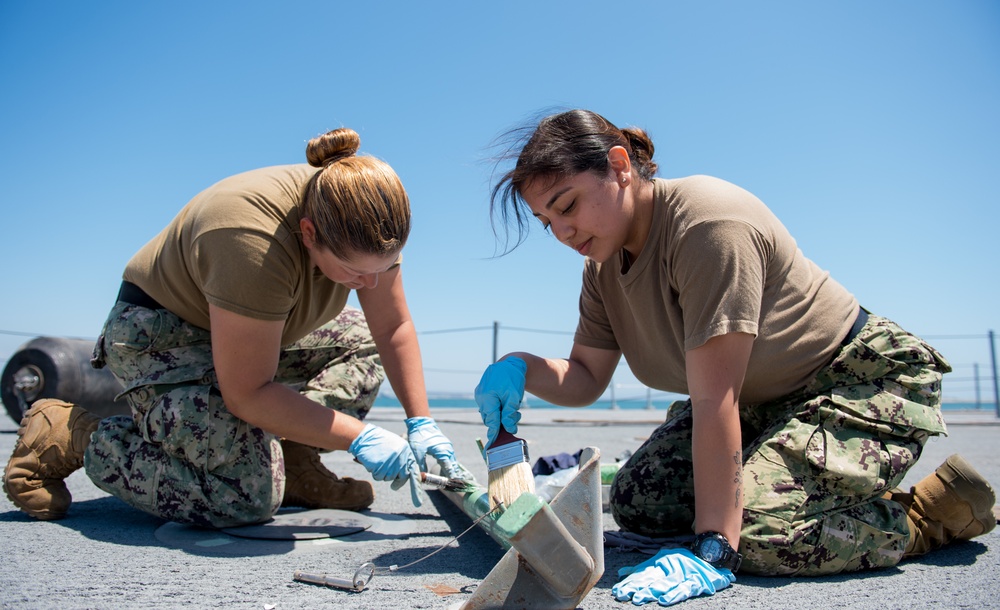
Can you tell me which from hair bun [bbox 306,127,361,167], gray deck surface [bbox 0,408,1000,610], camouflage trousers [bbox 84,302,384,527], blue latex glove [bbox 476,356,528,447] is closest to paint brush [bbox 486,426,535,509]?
blue latex glove [bbox 476,356,528,447]

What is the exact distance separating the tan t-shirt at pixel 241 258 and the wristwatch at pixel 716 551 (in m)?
1.29

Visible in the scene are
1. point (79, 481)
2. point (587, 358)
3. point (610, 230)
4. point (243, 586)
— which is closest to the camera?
point (243, 586)

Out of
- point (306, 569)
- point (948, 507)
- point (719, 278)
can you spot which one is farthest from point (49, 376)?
point (948, 507)

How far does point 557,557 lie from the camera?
1282 millimetres

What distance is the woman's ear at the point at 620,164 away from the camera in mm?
1812

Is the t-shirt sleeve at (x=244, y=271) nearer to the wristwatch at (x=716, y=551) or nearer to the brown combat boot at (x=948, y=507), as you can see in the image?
the wristwatch at (x=716, y=551)

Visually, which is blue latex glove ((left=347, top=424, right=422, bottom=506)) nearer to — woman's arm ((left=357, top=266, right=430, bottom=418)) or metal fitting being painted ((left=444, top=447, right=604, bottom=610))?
woman's arm ((left=357, top=266, right=430, bottom=418))

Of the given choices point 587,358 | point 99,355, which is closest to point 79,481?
point 99,355

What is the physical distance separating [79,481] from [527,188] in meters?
2.45

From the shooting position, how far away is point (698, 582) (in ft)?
4.88

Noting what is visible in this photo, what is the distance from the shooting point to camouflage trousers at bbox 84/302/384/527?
6.88 feet

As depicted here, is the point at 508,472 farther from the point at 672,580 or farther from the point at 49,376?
the point at 49,376

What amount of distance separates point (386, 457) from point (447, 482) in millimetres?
212

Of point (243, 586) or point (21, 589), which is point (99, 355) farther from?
point (243, 586)
